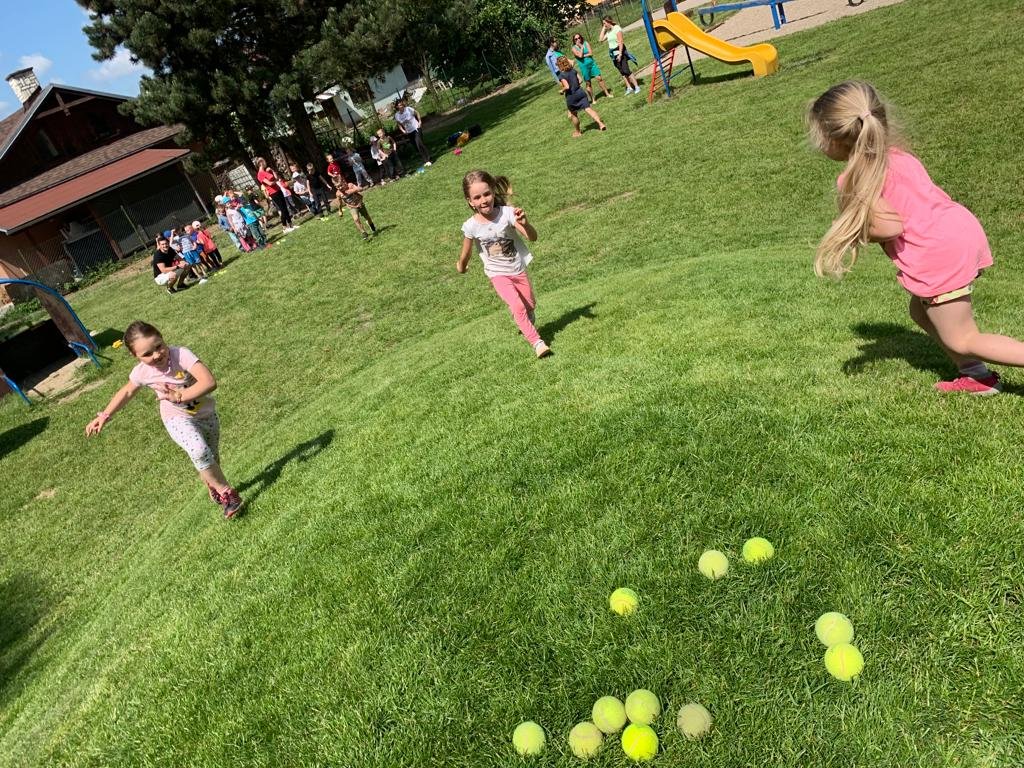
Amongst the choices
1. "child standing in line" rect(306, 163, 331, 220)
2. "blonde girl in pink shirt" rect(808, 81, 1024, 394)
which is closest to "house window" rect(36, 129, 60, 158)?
"child standing in line" rect(306, 163, 331, 220)

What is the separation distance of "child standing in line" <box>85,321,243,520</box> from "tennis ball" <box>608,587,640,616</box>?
345 centimetres

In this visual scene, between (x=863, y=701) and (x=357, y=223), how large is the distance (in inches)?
583

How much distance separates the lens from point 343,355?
9.81 metres

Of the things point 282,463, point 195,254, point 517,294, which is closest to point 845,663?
point 517,294

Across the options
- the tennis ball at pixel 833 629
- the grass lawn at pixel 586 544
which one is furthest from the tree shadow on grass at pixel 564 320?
the tennis ball at pixel 833 629

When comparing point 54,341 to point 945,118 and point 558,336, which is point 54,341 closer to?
point 558,336

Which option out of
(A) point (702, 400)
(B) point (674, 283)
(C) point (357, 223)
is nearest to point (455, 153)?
(C) point (357, 223)

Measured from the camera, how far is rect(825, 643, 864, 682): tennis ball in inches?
95.4

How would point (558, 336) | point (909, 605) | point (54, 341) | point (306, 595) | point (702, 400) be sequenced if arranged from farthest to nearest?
point (54, 341), point (558, 336), point (702, 400), point (306, 595), point (909, 605)

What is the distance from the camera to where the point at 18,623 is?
614cm

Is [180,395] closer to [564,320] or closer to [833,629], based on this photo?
[564,320]

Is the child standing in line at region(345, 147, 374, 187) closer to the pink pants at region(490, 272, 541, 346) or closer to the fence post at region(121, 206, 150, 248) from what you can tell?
the fence post at region(121, 206, 150, 248)

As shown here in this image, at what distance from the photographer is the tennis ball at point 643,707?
2.50 m

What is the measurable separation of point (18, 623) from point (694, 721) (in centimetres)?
673
